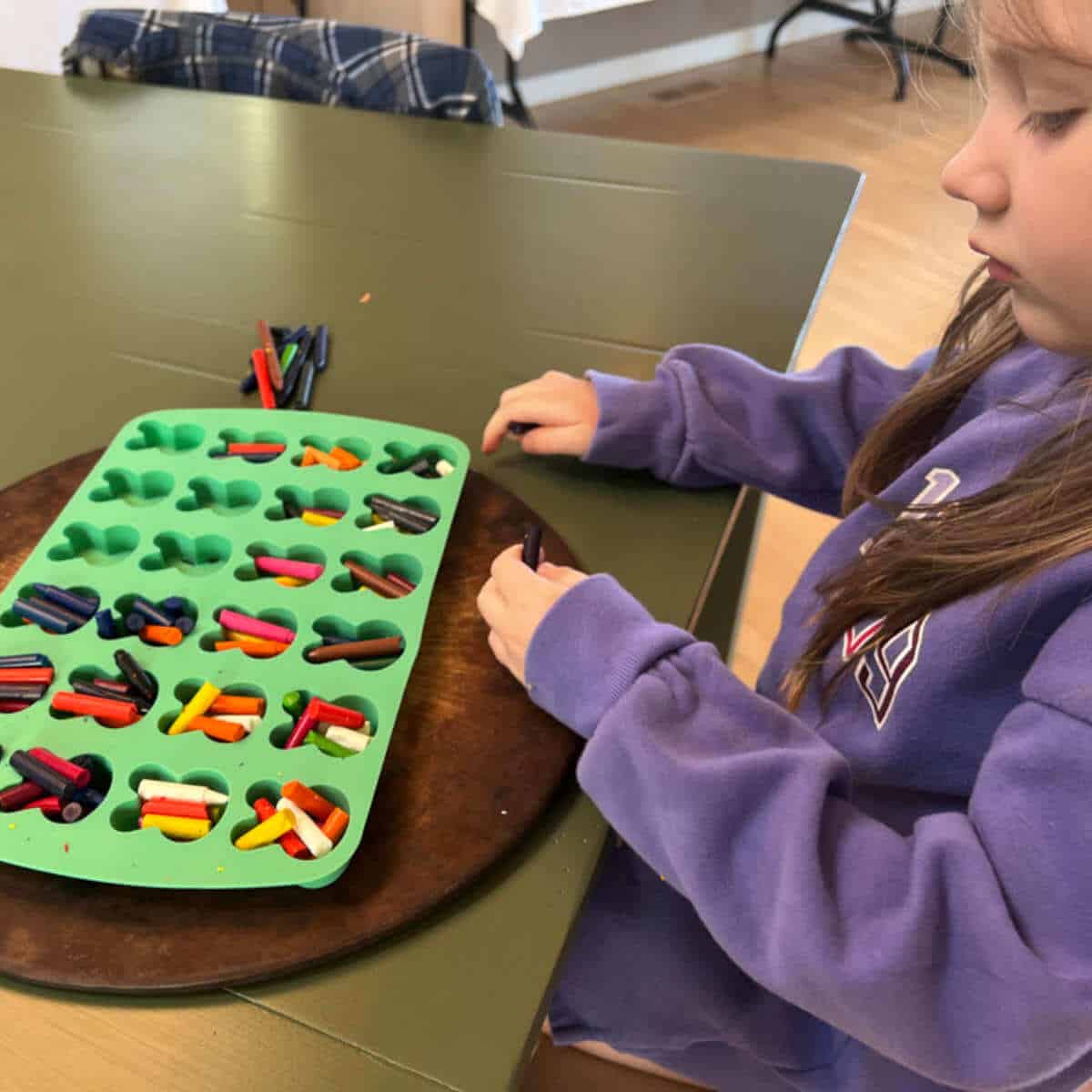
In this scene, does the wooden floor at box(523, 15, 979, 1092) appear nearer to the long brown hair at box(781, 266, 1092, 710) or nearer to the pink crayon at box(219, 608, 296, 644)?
the long brown hair at box(781, 266, 1092, 710)

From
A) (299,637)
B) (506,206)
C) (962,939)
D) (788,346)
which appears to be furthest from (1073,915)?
(506,206)

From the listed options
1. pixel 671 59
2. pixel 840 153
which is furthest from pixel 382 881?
pixel 671 59

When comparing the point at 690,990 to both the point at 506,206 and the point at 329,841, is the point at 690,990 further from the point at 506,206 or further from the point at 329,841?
the point at 506,206

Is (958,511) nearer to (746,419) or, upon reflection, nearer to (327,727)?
(746,419)

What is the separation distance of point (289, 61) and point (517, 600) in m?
0.85

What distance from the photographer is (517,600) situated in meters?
0.50

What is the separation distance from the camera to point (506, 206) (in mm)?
914

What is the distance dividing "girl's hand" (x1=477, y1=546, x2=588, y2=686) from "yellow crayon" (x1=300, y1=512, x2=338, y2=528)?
0.31 ft

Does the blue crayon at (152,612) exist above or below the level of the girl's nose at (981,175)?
below

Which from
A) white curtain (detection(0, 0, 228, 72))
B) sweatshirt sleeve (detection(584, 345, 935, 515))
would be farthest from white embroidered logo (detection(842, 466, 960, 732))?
white curtain (detection(0, 0, 228, 72))

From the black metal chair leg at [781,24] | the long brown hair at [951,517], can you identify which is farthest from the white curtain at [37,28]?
the black metal chair leg at [781,24]

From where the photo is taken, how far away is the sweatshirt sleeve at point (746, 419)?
638mm

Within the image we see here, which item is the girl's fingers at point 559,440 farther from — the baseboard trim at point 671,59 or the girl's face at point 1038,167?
the baseboard trim at point 671,59

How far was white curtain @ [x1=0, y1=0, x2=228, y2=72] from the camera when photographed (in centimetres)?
204
